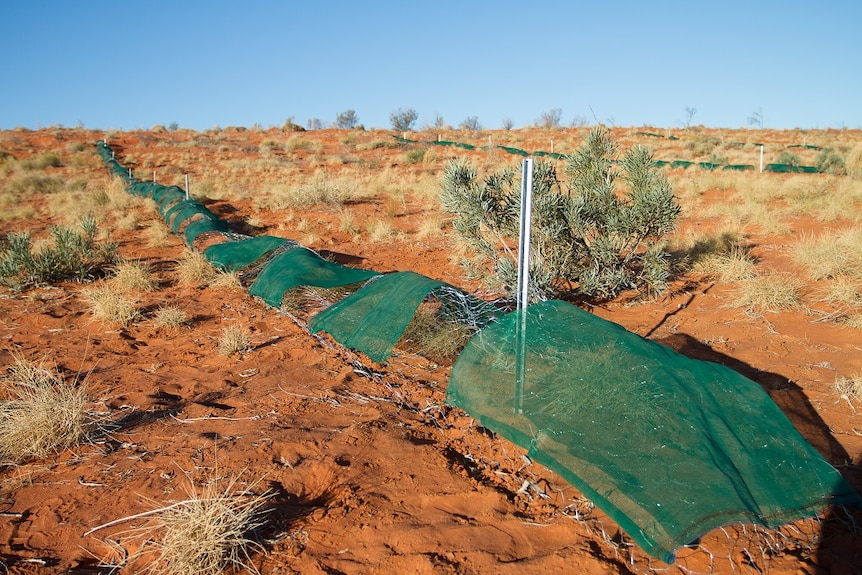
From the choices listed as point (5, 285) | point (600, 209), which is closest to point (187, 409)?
point (600, 209)

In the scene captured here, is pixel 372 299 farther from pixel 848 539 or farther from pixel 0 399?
pixel 848 539

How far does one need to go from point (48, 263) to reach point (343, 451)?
7.89 metres

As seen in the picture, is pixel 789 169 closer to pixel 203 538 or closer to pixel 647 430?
pixel 647 430

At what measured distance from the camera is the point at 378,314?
554 centimetres

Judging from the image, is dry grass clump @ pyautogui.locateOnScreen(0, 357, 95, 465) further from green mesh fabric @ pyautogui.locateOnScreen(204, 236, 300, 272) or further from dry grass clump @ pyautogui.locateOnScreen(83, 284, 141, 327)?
green mesh fabric @ pyautogui.locateOnScreen(204, 236, 300, 272)

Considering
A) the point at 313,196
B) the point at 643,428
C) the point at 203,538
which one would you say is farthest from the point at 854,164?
the point at 203,538

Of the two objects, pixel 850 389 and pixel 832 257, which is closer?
pixel 850 389

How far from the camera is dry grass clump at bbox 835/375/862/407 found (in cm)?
A: 486

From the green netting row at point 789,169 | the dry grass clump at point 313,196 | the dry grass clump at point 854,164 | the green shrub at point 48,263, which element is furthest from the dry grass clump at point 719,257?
the green netting row at point 789,169

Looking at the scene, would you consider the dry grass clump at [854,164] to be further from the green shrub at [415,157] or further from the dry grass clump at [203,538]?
the dry grass clump at [203,538]

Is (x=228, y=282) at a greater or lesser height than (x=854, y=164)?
lesser

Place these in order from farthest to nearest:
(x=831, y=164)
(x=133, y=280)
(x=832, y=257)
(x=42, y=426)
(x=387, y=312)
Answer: (x=831, y=164), (x=133, y=280), (x=832, y=257), (x=387, y=312), (x=42, y=426)

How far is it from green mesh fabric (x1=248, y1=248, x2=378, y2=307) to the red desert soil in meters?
0.42

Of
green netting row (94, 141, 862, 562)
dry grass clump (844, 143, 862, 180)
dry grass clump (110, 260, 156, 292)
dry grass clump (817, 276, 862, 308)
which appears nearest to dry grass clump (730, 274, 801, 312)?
dry grass clump (817, 276, 862, 308)
